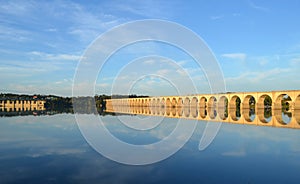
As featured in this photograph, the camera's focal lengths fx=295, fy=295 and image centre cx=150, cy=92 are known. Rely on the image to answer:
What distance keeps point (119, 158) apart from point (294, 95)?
48.5 m

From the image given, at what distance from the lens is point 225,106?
82875mm

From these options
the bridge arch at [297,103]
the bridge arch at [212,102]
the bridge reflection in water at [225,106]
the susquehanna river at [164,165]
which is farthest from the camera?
the bridge arch at [212,102]

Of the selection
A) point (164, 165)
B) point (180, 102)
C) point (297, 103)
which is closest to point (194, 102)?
point (180, 102)

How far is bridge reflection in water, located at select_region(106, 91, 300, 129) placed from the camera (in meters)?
42.3

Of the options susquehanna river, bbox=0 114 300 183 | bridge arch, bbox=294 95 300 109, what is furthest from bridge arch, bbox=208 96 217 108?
susquehanna river, bbox=0 114 300 183

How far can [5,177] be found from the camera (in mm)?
9367

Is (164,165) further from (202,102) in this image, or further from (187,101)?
(187,101)

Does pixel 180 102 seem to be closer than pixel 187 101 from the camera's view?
No

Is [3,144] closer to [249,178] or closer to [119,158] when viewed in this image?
[119,158]

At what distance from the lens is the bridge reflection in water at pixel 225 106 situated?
42344 mm

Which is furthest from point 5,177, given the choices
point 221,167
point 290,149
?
point 290,149

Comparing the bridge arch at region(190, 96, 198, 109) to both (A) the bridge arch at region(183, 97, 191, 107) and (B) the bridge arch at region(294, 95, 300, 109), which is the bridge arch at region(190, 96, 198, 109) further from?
(B) the bridge arch at region(294, 95, 300, 109)

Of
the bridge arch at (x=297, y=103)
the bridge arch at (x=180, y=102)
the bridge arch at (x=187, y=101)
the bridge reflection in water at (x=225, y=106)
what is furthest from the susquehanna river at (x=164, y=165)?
the bridge arch at (x=180, y=102)

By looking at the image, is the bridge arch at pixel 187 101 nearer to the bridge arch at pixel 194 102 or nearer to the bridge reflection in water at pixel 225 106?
the bridge reflection in water at pixel 225 106
